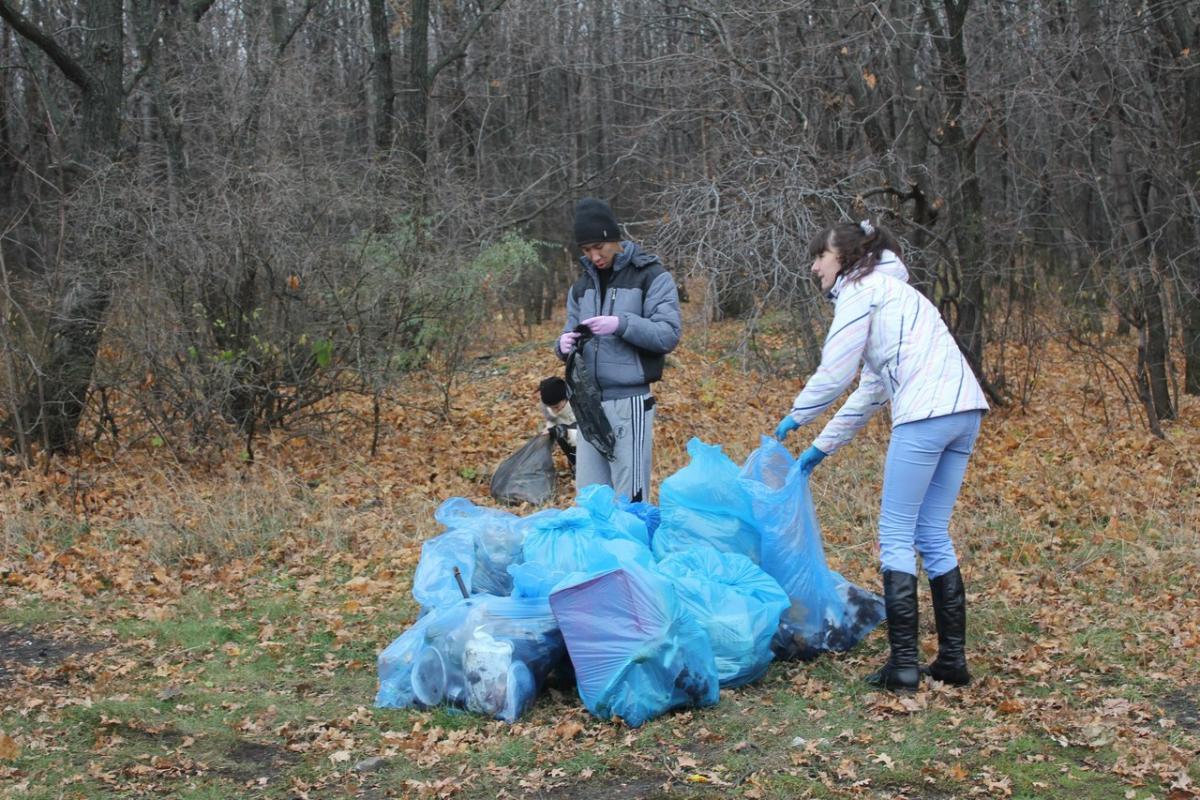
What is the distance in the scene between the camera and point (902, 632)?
4219 millimetres

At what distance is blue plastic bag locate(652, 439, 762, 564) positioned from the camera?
15.1 ft

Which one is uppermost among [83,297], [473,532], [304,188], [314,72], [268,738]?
[314,72]

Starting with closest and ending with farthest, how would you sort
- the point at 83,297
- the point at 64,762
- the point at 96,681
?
the point at 64,762 < the point at 96,681 < the point at 83,297

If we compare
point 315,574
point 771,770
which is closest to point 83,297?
point 315,574

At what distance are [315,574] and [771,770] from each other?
11.9 ft

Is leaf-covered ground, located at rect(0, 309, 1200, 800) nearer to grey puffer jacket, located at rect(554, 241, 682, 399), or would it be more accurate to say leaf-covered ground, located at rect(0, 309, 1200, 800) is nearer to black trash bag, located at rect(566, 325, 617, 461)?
black trash bag, located at rect(566, 325, 617, 461)

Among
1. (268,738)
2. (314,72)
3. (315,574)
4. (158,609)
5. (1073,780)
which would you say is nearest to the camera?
(1073,780)

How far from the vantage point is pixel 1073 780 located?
3.42m

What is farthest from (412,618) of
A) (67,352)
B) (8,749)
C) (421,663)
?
(67,352)

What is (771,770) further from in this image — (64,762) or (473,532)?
(64,762)

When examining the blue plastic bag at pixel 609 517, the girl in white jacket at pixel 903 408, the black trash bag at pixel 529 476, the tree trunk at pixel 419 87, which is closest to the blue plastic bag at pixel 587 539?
the blue plastic bag at pixel 609 517

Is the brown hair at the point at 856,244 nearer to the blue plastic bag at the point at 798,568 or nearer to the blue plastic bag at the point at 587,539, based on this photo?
the blue plastic bag at the point at 798,568

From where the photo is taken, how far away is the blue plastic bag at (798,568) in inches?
178

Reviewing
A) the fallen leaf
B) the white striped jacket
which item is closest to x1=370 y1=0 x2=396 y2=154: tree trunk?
the white striped jacket
